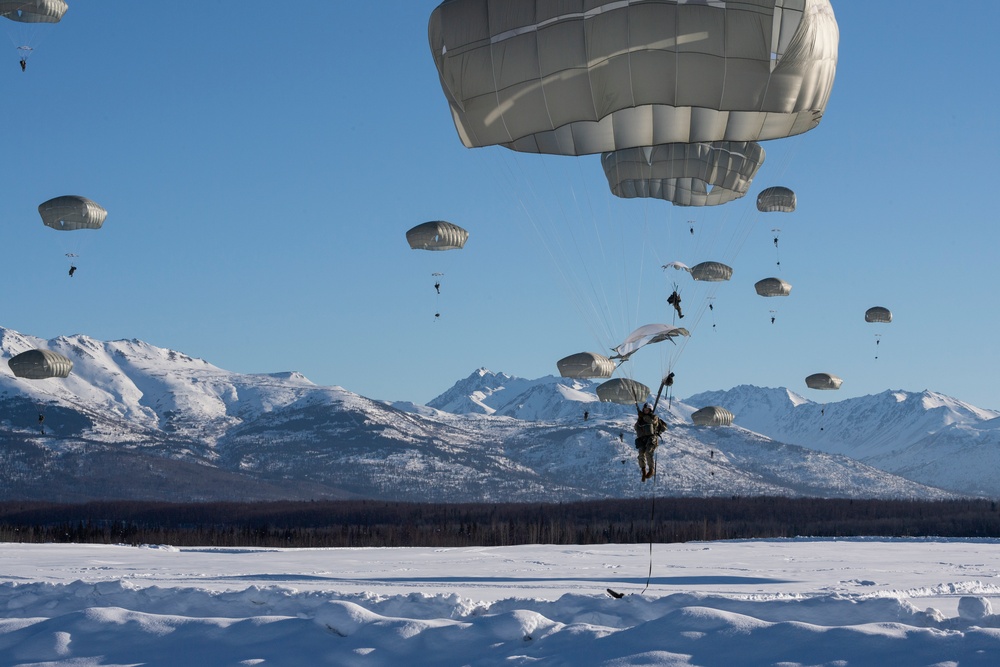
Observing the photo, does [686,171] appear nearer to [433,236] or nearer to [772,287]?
[433,236]

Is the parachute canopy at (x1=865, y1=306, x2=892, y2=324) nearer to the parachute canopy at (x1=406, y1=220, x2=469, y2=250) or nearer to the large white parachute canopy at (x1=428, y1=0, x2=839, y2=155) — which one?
the parachute canopy at (x1=406, y1=220, x2=469, y2=250)

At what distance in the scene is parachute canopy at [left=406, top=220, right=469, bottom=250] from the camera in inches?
2072

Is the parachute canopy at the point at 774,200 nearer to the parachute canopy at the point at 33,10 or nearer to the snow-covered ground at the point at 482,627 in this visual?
the snow-covered ground at the point at 482,627

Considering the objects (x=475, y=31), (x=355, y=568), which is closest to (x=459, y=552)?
(x=355, y=568)

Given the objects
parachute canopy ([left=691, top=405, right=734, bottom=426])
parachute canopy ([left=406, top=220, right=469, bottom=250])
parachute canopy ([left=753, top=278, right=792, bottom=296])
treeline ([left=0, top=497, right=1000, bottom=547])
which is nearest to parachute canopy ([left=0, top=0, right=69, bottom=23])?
parachute canopy ([left=406, top=220, right=469, bottom=250])

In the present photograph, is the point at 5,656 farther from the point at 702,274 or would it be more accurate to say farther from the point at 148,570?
the point at 702,274

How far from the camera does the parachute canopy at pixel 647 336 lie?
22.2 m

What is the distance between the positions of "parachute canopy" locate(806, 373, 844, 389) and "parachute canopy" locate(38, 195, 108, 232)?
53.6 metres

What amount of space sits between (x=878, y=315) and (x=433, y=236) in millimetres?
36622

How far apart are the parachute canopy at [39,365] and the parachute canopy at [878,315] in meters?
51.8

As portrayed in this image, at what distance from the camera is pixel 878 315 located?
74.4 metres

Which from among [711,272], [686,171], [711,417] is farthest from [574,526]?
[686,171]

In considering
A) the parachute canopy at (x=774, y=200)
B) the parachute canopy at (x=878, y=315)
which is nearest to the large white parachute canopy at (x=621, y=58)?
the parachute canopy at (x=774, y=200)

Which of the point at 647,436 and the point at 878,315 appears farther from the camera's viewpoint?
the point at 878,315
